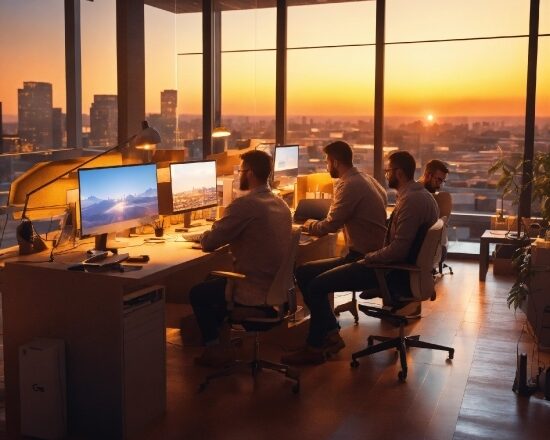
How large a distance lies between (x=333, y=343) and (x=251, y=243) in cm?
118

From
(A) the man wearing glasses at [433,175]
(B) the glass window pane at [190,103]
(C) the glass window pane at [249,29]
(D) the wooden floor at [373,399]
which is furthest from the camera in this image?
(B) the glass window pane at [190,103]

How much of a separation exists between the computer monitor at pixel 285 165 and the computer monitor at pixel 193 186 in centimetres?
173

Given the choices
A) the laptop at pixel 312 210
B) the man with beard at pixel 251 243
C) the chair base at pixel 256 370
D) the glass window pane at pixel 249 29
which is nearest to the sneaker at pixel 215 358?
the chair base at pixel 256 370

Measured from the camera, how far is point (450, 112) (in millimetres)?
8648

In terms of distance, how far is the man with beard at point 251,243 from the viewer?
13.5 ft

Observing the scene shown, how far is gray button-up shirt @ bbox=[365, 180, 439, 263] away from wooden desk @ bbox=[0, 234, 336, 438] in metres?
1.36

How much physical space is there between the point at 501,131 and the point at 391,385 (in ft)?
15.6

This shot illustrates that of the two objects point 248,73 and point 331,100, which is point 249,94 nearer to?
point 248,73

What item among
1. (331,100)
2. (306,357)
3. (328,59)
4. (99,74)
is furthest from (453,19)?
(306,357)

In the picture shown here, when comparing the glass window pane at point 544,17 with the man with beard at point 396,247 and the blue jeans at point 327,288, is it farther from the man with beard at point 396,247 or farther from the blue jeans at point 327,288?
the blue jeans at point 327,288

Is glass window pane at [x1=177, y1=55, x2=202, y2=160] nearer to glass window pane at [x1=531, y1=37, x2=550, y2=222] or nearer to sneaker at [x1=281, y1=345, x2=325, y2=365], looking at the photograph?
glass window pane at [x1=531, y1=37, x2=550, y2=222]

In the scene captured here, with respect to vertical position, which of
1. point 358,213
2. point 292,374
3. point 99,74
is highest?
point 99,74

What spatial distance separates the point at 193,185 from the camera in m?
5.22

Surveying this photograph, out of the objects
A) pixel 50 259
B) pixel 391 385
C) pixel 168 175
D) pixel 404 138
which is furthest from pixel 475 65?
pixel 50 259
